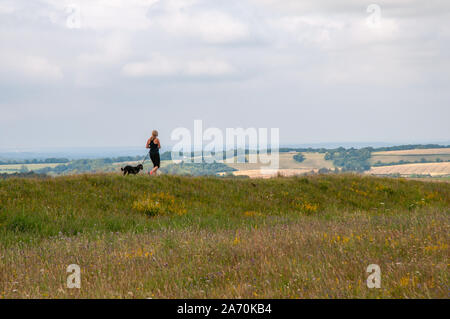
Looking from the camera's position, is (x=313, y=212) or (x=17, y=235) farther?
(x=313, y=212)

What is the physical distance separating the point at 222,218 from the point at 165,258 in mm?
8060

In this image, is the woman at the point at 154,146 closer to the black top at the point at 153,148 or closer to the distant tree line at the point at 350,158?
the black top at the point at 153,148

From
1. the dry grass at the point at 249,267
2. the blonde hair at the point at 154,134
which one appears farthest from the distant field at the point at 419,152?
the dry grass at the point at 249,267

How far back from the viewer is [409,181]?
26.3 metres

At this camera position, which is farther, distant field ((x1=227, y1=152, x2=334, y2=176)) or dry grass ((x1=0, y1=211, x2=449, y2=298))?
distant field ((x1=227, y1=152, x2=334, y2=176))

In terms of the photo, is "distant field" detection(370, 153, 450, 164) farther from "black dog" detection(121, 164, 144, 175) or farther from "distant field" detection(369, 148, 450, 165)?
"black dog" detection(121, 164, 144, 175)

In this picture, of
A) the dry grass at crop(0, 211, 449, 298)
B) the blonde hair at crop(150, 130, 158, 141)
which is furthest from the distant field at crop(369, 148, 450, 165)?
the dry grass at crop(0, 211, 449, 298)

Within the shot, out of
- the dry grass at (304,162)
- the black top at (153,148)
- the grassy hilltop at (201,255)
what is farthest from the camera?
the dry grass at (304,162)

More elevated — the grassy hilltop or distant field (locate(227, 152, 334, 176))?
the grassy hilltop

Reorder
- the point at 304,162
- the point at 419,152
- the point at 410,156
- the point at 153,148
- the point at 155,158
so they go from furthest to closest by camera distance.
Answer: the point at 419,152 → the point at 410,156 → the point at 304,162 → the point at 155,158 → the point at 153,148

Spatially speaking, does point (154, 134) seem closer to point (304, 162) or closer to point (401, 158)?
point (304, 162)

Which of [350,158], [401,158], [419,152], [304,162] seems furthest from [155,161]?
[419,152]
